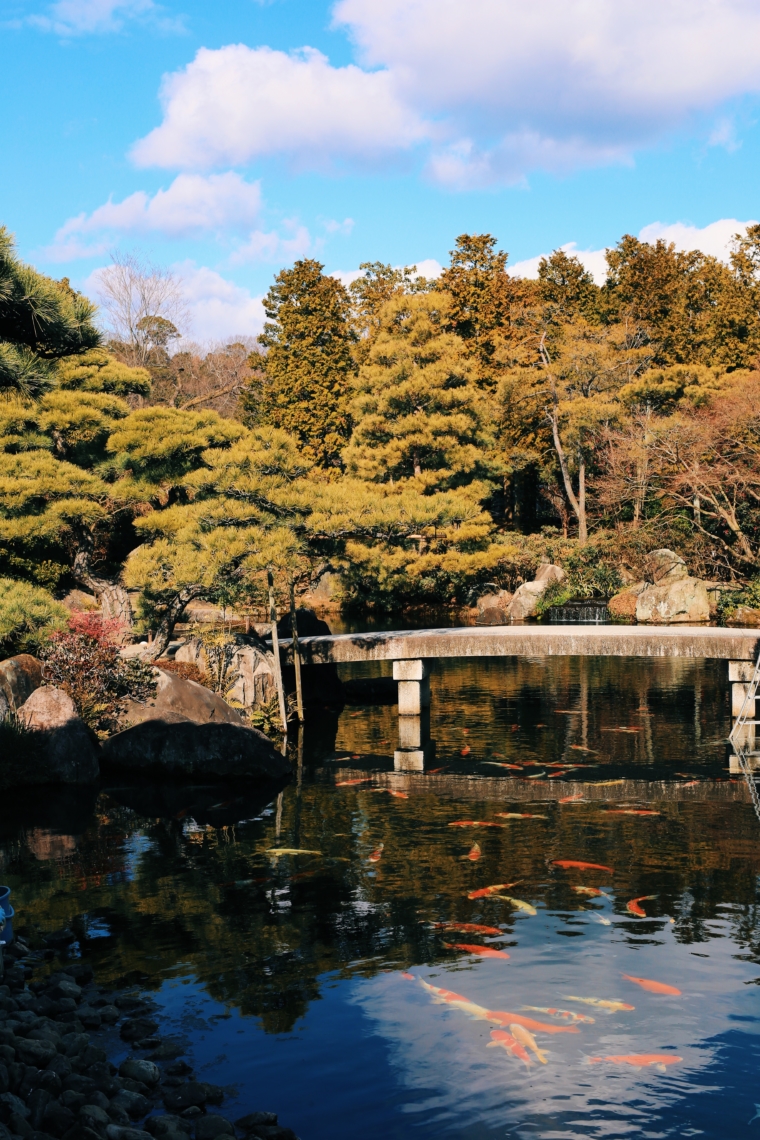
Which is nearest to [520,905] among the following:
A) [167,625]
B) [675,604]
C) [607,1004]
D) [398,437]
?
[607,1004]

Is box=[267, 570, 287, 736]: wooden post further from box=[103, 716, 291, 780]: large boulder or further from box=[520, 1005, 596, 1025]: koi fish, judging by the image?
box=[520, 1005, 596, 1025]: koi fish

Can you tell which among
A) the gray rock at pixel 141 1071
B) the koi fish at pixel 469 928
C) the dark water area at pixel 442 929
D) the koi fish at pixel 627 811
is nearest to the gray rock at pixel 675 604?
the dark water area at pixel 442 929

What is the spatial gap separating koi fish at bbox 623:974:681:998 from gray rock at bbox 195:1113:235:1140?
2.90 meters

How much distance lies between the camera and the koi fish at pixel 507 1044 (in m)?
5.77

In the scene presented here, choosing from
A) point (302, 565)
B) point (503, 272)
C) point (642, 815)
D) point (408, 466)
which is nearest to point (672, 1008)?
point (642, 815)

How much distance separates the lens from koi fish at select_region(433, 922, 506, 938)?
7.47 meters

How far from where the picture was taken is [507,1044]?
5891 mm

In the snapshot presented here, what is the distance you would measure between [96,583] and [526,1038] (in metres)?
16.5

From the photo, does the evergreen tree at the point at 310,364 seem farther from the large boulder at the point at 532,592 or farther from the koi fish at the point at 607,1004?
the koi fish at the point at 607,1004

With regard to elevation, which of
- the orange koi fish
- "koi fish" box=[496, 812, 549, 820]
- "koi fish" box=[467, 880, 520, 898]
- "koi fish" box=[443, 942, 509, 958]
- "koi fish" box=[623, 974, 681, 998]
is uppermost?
"koi fish" box=[496, 812, 549, 820]

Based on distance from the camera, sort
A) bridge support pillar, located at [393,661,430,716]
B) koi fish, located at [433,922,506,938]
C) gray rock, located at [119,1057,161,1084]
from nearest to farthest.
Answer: gray rock, located at [119,1057,161,1084] → koi fish, located at [433,922,506,938] → bridge support pillar, located at [393,661,430,716]

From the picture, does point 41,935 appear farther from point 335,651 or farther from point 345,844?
point 335,651

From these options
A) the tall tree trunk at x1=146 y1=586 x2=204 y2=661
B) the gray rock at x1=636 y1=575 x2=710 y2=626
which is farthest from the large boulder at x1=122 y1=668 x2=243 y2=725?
the gray rock at x1=636 y1=575 x2=710 y2=626

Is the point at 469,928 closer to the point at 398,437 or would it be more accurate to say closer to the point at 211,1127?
the point at 211,1127
